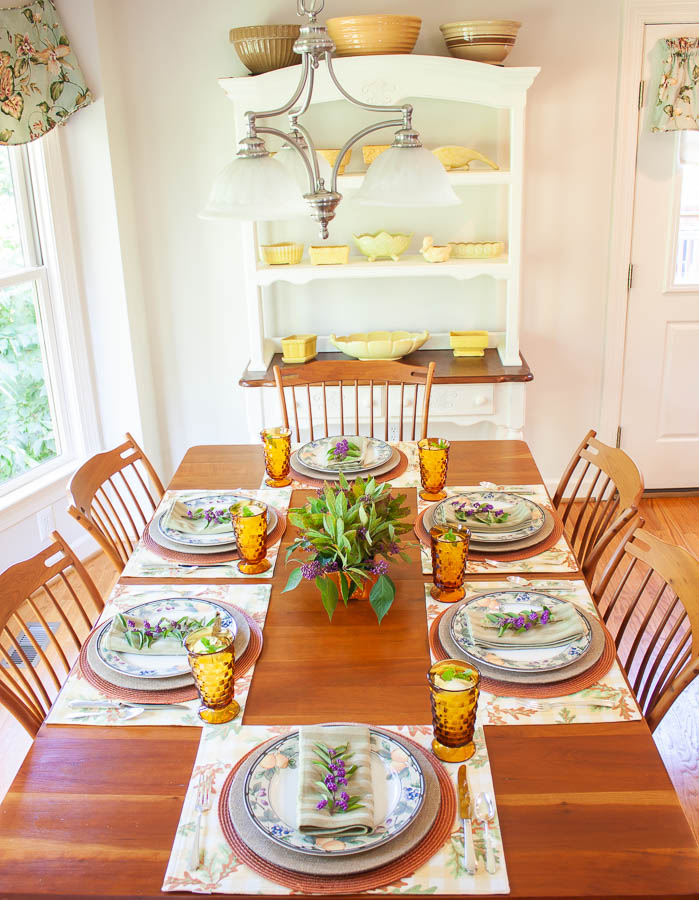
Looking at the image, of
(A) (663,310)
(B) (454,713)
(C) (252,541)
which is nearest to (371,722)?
(B) (454,713)

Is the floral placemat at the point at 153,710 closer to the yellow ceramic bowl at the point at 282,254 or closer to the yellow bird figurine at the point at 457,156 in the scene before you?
the yellow ceramic bowl at the point at 282,254

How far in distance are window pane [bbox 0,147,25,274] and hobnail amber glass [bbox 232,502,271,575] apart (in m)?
1.86

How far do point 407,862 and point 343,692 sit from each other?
0.37m

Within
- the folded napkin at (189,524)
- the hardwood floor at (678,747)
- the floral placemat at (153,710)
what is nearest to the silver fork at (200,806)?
the floral placemat at (153,710)

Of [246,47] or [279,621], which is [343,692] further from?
[246,47]

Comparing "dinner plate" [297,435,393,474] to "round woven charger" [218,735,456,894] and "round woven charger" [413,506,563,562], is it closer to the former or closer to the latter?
"round woven charger" [413,506,563,562]

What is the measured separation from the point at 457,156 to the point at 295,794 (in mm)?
2619

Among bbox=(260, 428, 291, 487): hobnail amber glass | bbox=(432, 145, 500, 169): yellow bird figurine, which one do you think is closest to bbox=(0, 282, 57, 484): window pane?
bbox=(260, 428, 291, 487): hobnail amber glass

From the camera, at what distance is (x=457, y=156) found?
3.28 meters

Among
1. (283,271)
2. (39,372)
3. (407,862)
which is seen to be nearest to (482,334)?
(283,271)

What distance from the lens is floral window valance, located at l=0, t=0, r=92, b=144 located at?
2.87 m

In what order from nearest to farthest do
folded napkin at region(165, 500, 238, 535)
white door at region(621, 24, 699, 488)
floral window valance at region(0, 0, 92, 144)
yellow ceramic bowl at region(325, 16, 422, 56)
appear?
folded napkin at region(165, 500, 238, 535) → floral window valance at region(0, 0, 92, 144) → yellow ceramic bowl at region(325, 16, 422, 56) → white door at region(621, 24, 699, 488)

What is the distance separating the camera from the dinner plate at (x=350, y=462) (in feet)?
7.80

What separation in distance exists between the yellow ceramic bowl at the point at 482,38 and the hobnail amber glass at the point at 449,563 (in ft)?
6.83
